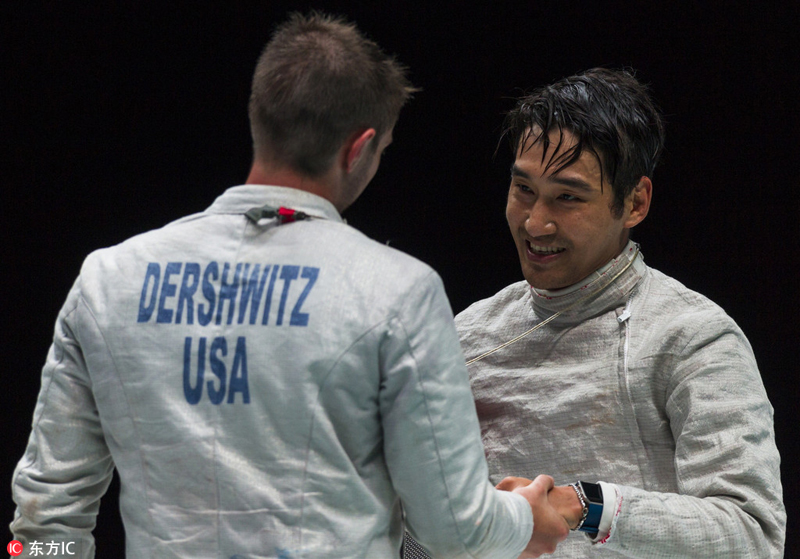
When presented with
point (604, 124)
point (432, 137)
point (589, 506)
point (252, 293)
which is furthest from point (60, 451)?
point (432, 137)

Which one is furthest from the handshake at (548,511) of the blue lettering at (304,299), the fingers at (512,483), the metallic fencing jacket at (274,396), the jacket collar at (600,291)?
the blue lettering at (304,299)

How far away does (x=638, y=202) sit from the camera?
182cm

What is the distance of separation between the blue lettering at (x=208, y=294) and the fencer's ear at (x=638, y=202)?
927 millimetres

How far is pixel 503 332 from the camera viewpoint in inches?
74.6

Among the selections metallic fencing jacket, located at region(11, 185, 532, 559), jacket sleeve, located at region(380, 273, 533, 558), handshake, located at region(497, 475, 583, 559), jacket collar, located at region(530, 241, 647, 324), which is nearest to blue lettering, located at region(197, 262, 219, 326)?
metallic fencing jacket, located at region(11, 185, 532, 559)

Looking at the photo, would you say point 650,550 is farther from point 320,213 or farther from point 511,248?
point 511,248

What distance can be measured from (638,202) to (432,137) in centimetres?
155

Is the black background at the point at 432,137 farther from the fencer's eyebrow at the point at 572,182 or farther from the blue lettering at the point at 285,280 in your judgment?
the blue lettering at the point at 285,280

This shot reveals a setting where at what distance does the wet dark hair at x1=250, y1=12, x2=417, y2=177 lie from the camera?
117cm

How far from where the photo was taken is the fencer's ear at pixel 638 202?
1803mm

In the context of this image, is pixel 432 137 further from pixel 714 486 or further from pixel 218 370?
pixel 218 370

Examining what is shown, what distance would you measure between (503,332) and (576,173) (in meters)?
0.37

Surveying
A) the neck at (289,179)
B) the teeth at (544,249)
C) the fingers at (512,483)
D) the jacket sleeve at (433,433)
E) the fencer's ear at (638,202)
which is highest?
the neck at (289,179)

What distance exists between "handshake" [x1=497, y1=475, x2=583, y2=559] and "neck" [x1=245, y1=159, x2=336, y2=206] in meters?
0.56
